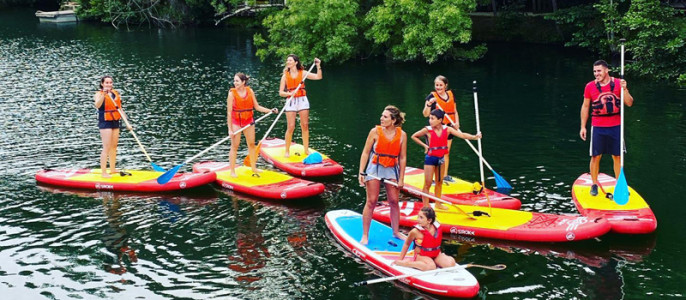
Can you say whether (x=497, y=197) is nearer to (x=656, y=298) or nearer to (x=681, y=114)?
(x=656, y=298)

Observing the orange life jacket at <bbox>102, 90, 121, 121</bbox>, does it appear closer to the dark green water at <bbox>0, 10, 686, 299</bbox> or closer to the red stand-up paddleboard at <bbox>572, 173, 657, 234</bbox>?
the dark green water at <bbox>0, 10, 686, 299</bbox>

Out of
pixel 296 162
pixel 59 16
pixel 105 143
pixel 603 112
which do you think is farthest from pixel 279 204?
pixel 59 16

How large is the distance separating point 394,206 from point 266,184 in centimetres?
413

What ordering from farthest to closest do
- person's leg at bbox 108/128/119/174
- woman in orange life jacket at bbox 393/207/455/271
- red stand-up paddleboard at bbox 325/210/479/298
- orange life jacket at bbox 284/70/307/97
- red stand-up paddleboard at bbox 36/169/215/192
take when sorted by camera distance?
orange life jacket at bbox 284/70/307/97
person's leg at bbox 108/128/119/174
red stand-up paddleboard at bbox 36/169/215/192
woman in orange life jacket at bbox 393/207/455/271
red stand-up paddleboard at bbox 325/210/479/298

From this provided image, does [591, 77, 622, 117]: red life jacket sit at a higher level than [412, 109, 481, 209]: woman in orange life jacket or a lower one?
higher

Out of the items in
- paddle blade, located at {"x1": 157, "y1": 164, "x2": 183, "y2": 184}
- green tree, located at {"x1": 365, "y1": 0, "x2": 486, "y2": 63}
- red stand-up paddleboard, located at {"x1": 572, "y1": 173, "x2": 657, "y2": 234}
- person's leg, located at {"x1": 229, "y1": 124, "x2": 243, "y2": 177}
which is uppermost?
green tree, located at {"x1": 365, "y1": 0, "x2": 486, "y2": 63}

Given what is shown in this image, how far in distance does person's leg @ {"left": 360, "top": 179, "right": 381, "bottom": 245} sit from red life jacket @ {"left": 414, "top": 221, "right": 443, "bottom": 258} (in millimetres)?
1327

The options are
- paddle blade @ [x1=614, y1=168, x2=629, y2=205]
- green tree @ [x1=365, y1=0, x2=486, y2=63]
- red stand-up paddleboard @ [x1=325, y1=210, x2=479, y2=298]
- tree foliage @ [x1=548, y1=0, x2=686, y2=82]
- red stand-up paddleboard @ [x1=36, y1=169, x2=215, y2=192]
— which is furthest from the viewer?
green tree @ [x1=365, y1=0, x2=486, y2=63]

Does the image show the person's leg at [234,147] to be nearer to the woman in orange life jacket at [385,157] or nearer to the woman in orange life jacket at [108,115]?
the woman in orange life jacket at [108,115]

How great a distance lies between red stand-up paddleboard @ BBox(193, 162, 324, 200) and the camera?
1612cm

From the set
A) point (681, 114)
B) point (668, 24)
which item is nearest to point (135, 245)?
point (681, 114)

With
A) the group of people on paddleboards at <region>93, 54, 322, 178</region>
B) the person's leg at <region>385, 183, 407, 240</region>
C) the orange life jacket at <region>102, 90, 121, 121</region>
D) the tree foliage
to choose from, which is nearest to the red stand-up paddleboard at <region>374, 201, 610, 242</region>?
the person's leg at <region>385, 183, 407, 240</region>

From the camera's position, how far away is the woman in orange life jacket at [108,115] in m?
16.7

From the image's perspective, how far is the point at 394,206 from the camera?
43.7 feet
